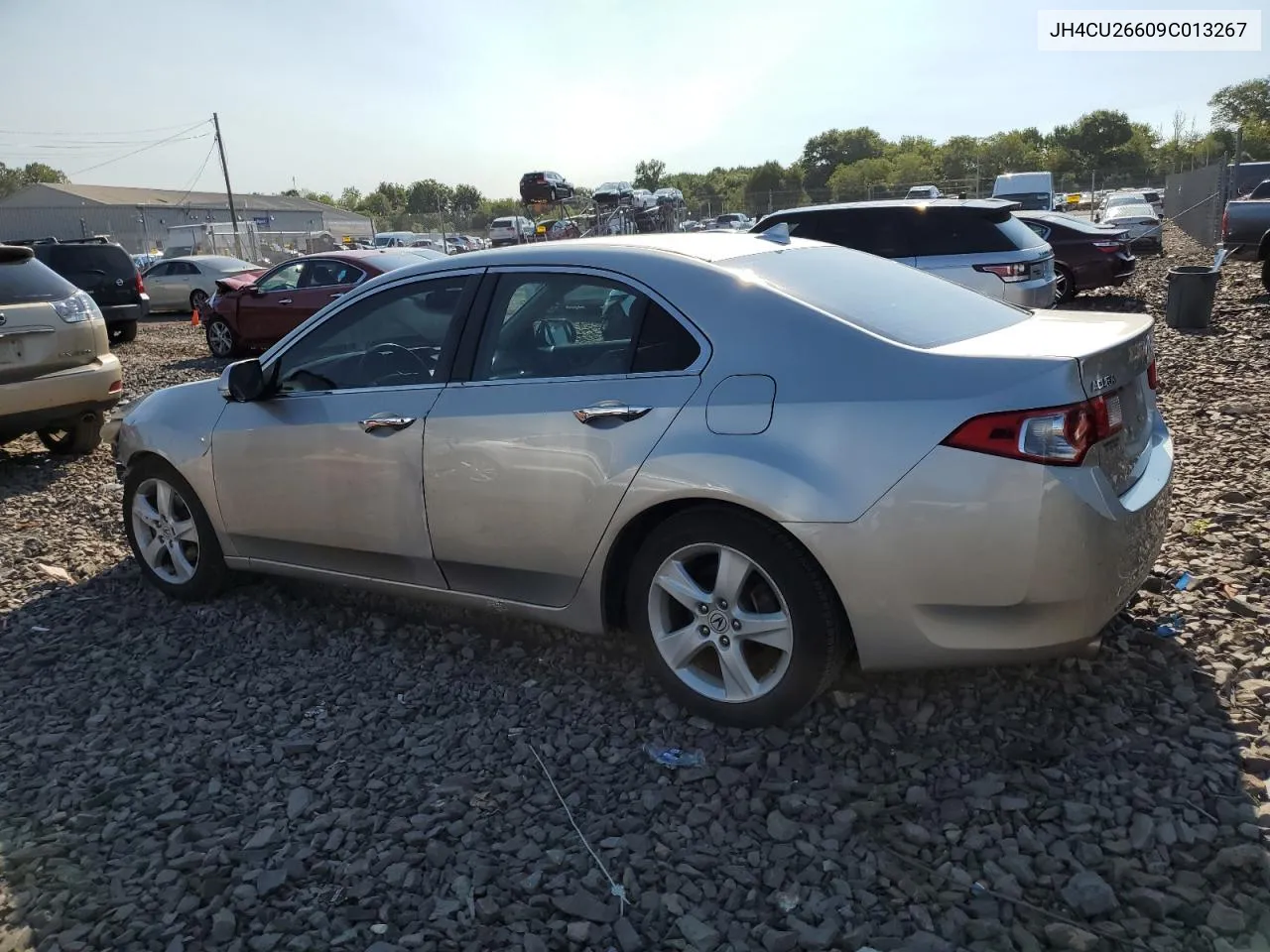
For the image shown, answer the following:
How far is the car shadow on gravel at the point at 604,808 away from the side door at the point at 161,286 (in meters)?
20.4

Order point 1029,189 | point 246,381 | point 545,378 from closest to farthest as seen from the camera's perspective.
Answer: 1. point 545,378
2. point 246,381
3. point 1029,189

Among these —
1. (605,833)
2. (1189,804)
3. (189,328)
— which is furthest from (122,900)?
(189,328)

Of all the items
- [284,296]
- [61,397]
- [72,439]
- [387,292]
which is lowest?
[72,439]

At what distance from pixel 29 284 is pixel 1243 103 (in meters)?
86.4

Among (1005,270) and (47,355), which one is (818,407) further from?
(1005,270)

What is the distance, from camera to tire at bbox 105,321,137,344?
53.9 ft

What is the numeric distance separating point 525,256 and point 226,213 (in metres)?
78.1

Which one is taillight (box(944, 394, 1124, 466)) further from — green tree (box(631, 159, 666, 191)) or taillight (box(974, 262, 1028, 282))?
green tree (box(631, 159, 666, 191))

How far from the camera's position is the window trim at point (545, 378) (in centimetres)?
314

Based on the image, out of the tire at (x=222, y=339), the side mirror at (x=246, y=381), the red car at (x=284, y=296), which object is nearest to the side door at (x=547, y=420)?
the side mirror at (x=246, y=381)

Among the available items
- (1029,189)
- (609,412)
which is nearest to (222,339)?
(609,412)

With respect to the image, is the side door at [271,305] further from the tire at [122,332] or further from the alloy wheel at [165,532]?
the alloy wheel at [165,532]

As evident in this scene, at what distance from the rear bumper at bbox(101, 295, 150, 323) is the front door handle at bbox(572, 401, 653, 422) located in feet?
49.9

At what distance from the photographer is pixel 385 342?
404 cm
